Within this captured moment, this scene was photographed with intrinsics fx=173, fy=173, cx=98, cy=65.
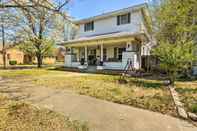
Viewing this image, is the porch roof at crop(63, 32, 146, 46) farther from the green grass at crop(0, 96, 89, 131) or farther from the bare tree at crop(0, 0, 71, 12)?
the green grass at crop(0, 96, 89, 131)

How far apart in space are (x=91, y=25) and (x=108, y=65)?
787 centimetres

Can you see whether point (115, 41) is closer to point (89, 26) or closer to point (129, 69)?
point (129, 69)

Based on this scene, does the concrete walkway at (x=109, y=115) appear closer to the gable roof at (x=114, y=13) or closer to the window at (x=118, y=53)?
A: the window at (x=118, y=53)

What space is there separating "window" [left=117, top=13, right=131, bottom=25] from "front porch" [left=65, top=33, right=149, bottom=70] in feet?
8.71

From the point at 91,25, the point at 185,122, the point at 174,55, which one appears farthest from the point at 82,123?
the point at 91,25

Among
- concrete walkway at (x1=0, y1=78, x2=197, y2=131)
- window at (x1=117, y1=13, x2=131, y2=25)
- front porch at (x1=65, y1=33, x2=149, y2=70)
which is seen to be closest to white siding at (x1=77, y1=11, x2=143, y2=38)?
window at (x1=117, y1=13, x2=131, y2=25)

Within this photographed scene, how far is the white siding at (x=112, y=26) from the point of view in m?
18.8

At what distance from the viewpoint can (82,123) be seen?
4477 millimetres

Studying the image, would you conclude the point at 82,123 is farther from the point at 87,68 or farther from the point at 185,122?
the point at 87,68

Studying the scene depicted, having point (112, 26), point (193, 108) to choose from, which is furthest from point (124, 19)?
point (193, 108)

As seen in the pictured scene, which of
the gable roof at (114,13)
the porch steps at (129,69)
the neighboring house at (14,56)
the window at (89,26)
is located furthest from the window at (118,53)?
the neighboring house at (14,56)

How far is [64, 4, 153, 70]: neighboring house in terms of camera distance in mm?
16578

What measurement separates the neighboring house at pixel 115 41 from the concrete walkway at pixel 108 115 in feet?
33.5

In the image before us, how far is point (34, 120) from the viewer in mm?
4602
